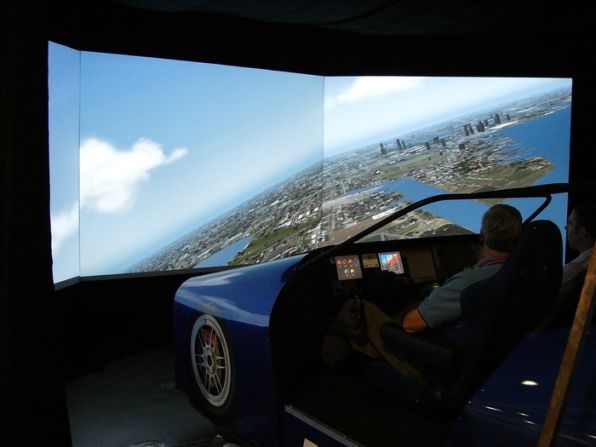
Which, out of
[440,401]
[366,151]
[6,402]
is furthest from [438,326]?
[366,151]

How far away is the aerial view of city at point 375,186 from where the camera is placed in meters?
4.70

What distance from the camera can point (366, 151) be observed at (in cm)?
525

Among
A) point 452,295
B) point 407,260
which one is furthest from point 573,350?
point 407,260

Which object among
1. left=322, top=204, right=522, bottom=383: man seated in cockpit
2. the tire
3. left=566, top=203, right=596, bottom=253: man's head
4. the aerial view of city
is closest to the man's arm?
left=322, top=204, right=522, bottom=383: man seated in cockpit

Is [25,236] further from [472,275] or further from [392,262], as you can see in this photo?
[392,262]

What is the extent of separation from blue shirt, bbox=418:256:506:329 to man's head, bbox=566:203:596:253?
102 cm

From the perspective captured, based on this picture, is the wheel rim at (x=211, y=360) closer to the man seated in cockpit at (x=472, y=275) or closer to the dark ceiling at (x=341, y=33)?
the man seated in cockpit at (x=472, y=275)

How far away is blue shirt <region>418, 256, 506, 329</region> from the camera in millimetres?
1805

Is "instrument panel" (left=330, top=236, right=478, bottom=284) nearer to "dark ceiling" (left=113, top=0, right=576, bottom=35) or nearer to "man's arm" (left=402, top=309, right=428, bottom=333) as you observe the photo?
"man's arm" (left=402, top=309, right=428, bottom=333)

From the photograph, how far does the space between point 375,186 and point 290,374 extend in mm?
3431

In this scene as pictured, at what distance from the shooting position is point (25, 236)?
1979mm

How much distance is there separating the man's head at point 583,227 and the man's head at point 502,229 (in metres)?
0.95

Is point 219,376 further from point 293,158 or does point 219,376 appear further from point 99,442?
point 293,158

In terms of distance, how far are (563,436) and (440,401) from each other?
494mm
